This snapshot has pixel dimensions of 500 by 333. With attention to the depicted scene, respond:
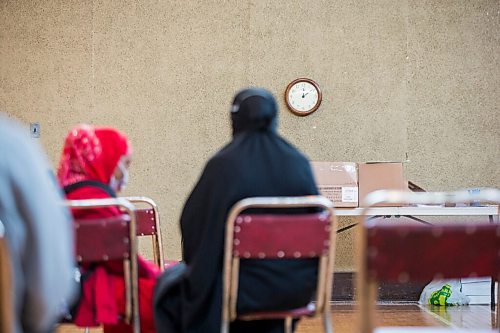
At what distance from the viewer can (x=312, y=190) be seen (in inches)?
108

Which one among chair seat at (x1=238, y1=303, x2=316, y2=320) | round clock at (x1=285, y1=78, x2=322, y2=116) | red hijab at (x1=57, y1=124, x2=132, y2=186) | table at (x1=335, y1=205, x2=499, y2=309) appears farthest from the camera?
round clock at (x1=285, y1=78, x2=322, y2=116)

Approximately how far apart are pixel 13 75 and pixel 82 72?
0.52 metres

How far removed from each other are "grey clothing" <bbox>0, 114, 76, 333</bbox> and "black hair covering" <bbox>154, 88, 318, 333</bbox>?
1.12 meters

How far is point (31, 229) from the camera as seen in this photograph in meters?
1.42

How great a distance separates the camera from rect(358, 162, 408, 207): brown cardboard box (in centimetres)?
525

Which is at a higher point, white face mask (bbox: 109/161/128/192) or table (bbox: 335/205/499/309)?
white face mask (bbox: 109/161/128/192)

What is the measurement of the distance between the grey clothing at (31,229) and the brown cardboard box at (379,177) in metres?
3.92

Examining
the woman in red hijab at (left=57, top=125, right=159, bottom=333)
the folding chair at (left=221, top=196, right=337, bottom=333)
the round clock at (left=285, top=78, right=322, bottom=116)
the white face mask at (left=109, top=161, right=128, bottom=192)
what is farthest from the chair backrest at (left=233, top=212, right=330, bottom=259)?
the round clock at (left=285, top=78, right=322, bottom=116)

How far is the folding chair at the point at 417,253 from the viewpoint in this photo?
1.71 metres

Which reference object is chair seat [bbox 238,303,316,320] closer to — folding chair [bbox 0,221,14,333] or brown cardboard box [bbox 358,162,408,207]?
folding chair [bbox 0,221,14,333]

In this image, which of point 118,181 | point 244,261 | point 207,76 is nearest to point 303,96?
point 207,76

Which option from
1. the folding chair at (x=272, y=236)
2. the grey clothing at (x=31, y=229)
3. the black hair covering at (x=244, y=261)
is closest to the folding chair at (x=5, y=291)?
the grey clothing at (x=31, y=229)

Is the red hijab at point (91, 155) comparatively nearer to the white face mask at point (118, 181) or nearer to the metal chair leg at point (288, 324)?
the white face mask at point (118, 181)

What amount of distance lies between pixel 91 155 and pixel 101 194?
19 cm
